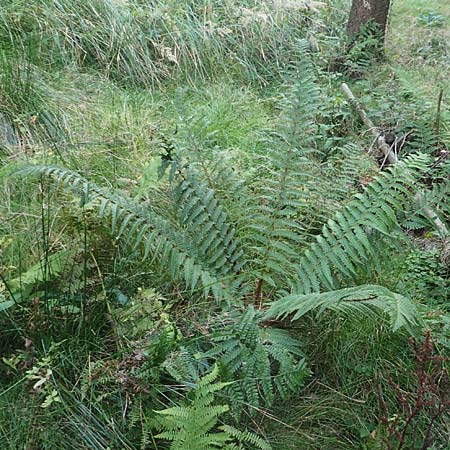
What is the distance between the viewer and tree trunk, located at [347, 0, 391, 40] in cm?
496

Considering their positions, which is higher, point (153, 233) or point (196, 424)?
point (153, 233)

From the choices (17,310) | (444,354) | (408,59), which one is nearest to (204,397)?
(17,310)

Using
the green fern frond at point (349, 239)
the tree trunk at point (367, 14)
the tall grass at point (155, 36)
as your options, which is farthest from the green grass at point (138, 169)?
the tree trunk at point (367, 14)

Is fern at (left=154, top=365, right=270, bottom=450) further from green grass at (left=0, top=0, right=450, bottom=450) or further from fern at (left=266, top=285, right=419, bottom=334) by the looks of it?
fern at (left=266, top=285, right=419, bottom=334)

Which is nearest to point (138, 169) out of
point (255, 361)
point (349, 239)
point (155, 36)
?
point (349, 239)

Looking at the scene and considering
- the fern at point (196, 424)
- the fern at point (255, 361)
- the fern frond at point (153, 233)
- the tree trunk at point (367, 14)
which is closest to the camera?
the fern at point (196, 424)

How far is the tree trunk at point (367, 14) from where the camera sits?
195 inches

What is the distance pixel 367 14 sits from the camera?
16.4 ft

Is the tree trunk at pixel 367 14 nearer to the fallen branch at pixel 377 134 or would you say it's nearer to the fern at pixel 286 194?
the fallen branch at pixel 377 134

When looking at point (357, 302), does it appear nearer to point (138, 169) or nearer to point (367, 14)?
point (138, 169)

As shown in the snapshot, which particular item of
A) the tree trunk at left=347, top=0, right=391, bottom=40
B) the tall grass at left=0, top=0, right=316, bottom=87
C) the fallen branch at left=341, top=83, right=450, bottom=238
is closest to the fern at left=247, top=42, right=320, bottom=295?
the fallen branch at left=341, top=83, right=450, bottom=238

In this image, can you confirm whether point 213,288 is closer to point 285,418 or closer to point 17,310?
point 285,418

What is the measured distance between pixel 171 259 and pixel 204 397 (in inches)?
26.0

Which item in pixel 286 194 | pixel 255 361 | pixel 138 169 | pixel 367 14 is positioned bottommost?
pixel 255 361
